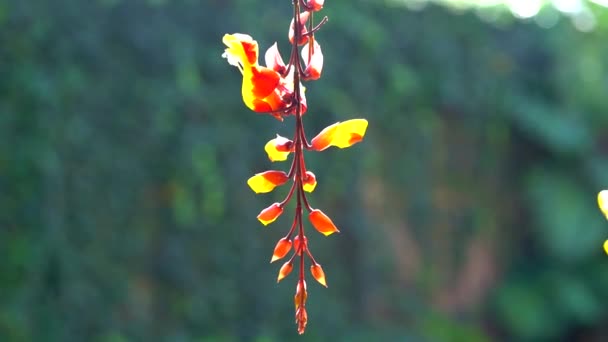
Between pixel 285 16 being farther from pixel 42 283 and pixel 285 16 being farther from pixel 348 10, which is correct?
pixel 42 283

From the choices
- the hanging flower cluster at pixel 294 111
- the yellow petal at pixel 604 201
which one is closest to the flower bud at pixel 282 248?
the hanging flower cluster at pixel 294 111

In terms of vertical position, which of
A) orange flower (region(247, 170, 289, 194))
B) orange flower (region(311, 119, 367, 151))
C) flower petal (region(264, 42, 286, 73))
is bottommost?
orange flower (region(247, 170, 289, 194))

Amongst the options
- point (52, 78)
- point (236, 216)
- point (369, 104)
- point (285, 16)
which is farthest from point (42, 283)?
point (369, 104)

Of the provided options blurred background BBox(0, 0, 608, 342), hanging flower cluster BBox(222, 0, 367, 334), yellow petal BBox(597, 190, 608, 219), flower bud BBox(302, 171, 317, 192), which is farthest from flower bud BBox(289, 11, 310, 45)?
blurred background BBox(0, 0, 608, 342)

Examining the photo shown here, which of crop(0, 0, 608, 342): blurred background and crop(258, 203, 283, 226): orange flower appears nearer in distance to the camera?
crop(258, 203, 283, 226): orange flower

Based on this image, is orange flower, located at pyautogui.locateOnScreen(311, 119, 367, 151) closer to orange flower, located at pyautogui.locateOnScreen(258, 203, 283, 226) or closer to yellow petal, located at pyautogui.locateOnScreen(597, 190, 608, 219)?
orange flower, located at pyautogui.locateOnScreen(258, 203, 283, 226)
